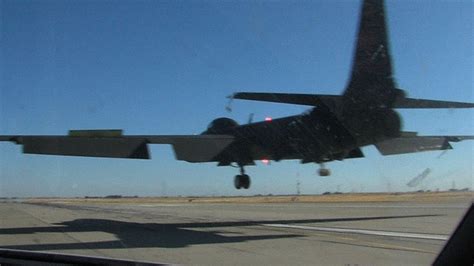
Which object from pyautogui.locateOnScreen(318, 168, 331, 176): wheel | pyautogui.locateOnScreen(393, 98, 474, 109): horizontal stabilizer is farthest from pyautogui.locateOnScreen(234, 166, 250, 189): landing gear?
pyautogui.locateOnScreen(393, 98, 474, 109): horizontal stabilizer

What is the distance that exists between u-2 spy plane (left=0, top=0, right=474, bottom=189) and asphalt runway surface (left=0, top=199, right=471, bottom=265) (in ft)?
3.81

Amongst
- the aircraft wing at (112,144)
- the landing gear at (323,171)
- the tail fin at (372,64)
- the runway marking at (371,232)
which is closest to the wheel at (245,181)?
the aircraft wing at (112,144)

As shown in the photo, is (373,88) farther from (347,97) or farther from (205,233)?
(205,233)

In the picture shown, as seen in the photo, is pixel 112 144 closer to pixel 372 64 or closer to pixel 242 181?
pixel 242 181

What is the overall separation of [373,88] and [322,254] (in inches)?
91.6

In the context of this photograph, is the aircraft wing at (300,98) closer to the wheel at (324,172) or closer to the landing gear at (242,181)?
the wheel at (324,172)

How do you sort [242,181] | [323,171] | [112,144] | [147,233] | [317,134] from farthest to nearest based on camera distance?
[147,233] < [317,134] < [112,144] < [242,181] < [323,171]

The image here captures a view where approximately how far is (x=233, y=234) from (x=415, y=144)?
4.69 meters

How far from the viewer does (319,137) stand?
8117mm

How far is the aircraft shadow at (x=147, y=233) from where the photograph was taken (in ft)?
28.7

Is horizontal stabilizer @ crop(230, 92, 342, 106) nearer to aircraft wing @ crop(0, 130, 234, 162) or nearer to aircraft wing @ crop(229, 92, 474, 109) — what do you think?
aircraft wing @ crop(229, 92, 474, 109)

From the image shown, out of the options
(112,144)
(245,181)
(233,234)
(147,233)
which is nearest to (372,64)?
(245,181)

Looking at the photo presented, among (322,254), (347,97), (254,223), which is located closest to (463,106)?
(347,97)

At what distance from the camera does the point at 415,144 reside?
6.44 meters
